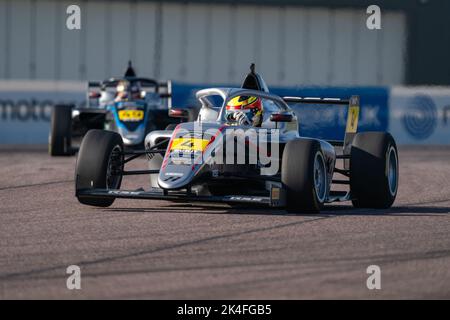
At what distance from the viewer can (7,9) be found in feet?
107

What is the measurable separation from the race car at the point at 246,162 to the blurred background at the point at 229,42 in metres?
19.7

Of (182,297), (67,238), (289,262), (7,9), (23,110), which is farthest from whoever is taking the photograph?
(7,9)

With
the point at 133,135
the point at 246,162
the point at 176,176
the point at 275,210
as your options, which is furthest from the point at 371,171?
the point at 133,135

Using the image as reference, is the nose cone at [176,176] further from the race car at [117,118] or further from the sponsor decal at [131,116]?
the sponsor decal at [131,116]

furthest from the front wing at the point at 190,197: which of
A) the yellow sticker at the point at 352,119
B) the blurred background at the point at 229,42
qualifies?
the blurred background at the point at 229,42

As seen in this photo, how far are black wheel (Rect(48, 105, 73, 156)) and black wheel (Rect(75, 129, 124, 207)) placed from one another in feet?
28.1

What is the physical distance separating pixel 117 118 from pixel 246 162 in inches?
374

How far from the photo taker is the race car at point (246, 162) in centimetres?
1153

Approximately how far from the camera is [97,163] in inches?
475

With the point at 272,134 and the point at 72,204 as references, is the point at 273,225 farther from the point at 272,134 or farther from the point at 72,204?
the point at 72,204

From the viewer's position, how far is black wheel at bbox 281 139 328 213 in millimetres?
→ 11477

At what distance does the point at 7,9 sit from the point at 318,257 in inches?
978

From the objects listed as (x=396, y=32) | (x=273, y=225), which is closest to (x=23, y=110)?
(x=396, y=32)

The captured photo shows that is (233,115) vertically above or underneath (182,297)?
above
